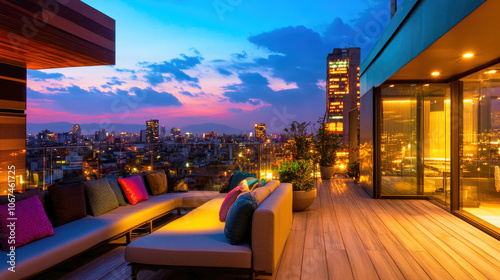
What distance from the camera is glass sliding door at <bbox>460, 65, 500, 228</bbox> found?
4.25 m

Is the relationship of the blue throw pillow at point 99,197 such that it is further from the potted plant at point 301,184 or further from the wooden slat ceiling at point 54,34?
the potted plant at point 301,184

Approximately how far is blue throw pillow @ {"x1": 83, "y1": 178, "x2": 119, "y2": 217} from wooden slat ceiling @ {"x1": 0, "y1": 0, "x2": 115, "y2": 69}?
1996 mm

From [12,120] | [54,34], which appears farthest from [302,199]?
[12,120]

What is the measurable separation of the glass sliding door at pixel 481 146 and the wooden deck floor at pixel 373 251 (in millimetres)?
433

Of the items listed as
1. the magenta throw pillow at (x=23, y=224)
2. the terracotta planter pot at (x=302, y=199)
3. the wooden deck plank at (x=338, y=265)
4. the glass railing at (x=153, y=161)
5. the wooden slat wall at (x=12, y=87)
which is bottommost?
the wooden deck plank at (x=338, y=265)

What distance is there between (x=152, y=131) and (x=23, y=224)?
4570 mm

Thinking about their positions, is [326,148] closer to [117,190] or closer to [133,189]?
[133,189]

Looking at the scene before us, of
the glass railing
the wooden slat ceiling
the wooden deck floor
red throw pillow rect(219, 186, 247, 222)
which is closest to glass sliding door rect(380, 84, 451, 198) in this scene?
the wooden deck floor

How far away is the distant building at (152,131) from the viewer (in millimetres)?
6455

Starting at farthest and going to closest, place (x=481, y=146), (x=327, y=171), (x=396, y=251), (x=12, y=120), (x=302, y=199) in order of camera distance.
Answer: (x=327, y=171), (x=302, y=199), (x=12, y=120), (x=481, y=146), (x=396, y=251)

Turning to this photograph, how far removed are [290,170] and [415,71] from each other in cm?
270

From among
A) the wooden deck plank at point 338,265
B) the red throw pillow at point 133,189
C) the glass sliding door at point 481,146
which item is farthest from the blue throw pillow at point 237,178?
the glass sliding door at point 481,146

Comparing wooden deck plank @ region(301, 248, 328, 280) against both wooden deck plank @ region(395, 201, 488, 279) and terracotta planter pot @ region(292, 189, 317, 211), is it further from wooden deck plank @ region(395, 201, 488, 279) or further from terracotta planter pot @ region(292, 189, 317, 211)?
terracotta planter pot @ region(292, 189, 317, 211)

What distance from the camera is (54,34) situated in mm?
3869
